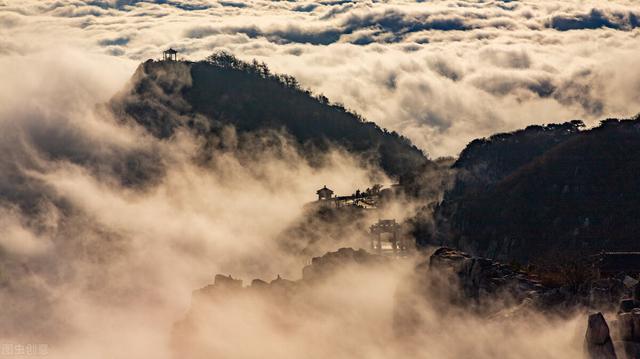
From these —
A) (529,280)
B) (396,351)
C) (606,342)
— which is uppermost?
(606,342)

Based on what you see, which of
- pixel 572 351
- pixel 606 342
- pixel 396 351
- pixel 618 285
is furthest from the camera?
pixel 396 351

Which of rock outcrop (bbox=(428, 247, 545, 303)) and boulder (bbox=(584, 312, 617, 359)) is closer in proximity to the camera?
boulder (bbox=(584, 312, 617, 359))

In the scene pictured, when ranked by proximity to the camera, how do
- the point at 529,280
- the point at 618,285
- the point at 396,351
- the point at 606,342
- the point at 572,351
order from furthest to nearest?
the point at 396,351 → the point at 529,280 → the point at 618,285 → the point at 572,351 → the point at 606,342

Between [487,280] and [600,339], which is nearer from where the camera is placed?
[600,339]

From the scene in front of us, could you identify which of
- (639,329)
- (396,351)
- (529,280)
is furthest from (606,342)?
(396,351)

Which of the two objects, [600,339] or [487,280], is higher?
[600,339]

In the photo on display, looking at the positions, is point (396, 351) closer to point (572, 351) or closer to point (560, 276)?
point (560, 276)

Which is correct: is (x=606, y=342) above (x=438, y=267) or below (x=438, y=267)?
above

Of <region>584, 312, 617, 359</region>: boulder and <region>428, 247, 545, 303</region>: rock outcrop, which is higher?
<region>584, 312, 617, 359</region>: boulder

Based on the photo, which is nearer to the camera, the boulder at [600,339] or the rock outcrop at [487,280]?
the boulder at [600,339]

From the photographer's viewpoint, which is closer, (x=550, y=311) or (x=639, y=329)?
(x=639, y=329)

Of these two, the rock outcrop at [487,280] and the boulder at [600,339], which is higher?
the boulder at [600,339]
